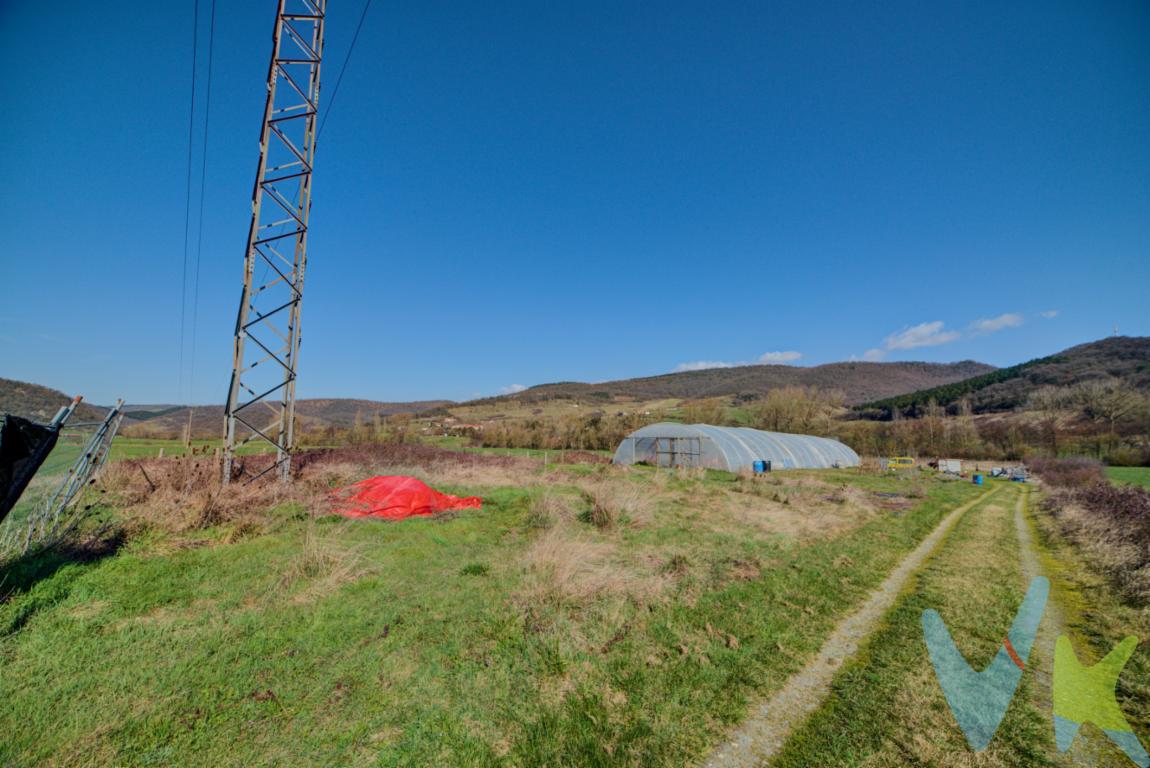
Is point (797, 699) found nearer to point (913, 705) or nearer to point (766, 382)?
point (913, 705)

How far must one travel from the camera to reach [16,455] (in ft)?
14.7

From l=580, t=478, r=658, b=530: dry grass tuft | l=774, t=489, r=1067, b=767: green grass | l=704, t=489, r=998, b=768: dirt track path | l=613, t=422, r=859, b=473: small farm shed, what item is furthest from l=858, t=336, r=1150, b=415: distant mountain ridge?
l=704, t=489, r=998, b=768: dirt track path

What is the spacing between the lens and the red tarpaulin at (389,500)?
34.8ft

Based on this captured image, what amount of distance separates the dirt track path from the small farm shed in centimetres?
2395

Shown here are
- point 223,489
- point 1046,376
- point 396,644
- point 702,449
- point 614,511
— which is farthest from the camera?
point 1046,376

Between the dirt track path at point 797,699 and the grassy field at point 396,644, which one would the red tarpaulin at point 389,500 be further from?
the dirt track path at point 797,699

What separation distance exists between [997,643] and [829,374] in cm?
15515

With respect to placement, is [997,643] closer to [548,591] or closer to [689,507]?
[548,591]

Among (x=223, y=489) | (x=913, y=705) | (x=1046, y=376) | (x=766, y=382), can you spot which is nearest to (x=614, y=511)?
(x=913, y=705)

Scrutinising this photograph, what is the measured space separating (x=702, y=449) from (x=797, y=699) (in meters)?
27.9

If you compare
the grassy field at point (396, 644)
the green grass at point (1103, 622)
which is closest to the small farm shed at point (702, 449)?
the green grass at point (1103, 622)

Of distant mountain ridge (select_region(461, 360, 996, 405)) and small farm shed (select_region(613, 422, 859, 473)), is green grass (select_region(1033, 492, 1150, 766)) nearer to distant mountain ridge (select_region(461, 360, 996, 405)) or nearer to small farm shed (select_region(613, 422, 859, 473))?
small farm shed (select_region(613, 422, 859, 473))

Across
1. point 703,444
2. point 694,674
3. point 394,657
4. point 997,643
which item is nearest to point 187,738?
point 394,657

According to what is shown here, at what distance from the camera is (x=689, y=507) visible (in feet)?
46.5
